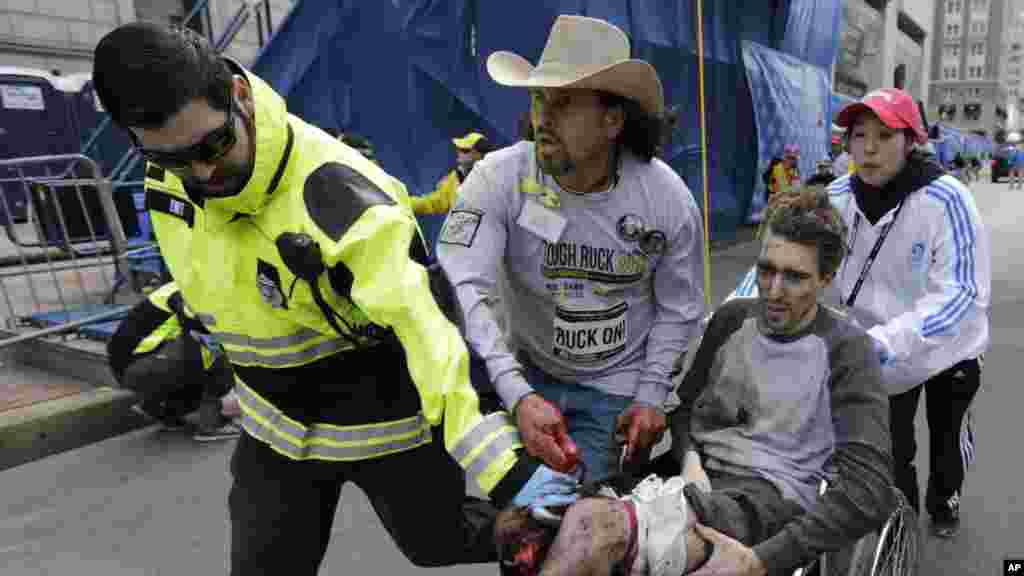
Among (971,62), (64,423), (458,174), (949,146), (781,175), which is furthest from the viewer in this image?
(971,62)

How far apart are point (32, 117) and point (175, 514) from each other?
10478 millimetres

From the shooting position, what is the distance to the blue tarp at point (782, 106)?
400 inches

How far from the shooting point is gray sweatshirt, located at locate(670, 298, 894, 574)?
5.38ft

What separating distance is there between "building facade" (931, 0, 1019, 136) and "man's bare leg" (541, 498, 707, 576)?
9780 centimetres

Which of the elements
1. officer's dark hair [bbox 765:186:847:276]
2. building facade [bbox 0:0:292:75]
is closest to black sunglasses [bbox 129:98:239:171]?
officer's dark hair [bbox 765:186:847:276]

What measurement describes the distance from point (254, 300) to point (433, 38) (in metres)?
5.91

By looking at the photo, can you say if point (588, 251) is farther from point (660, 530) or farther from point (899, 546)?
point (899, 546)

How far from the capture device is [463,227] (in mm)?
1964

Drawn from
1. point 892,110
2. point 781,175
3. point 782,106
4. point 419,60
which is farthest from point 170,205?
point 782,106

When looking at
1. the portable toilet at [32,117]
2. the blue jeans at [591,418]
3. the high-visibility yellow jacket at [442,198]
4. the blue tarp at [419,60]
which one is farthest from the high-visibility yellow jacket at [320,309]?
the portable toilet at [32,117]

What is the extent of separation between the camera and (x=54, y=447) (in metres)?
4.07

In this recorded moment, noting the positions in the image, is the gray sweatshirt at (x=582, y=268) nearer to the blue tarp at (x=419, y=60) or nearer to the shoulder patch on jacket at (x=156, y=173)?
the shoulder patch on jacket at (x=156, y=173)

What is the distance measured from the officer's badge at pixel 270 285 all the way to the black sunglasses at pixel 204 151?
0.24 m

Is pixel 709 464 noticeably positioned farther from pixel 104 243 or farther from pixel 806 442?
pixel 104 243
